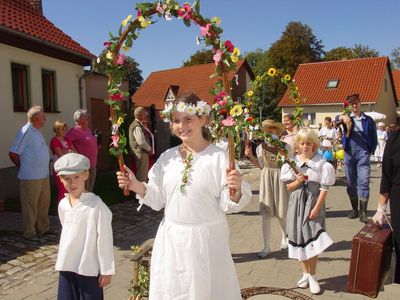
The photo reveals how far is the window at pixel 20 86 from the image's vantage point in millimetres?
10570

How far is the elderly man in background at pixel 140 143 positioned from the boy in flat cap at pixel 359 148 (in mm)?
3761

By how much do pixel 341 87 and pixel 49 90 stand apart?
87.3 feet

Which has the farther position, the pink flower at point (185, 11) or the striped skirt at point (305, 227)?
the striped skirt at point (305, 227)

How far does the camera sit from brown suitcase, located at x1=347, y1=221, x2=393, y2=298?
344cm

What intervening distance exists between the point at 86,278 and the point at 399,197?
9.10 feet

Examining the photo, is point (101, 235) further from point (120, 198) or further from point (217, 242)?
point (120, 198)

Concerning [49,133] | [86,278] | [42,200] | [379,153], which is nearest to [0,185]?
[49,133]

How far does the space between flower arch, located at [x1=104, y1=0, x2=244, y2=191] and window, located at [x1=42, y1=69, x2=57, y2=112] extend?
382 inches

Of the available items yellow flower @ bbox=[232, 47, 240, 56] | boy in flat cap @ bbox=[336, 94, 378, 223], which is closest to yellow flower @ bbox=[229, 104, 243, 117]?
yellow flower @ bbox=[232, 47, 240, 56]

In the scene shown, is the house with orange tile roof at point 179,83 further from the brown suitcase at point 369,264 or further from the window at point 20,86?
the brown suitcase at point 369,264

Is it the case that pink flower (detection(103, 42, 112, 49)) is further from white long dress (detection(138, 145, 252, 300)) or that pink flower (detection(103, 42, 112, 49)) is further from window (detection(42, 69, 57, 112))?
window (detection(42, 69, 57, 112))

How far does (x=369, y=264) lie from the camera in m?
3.46

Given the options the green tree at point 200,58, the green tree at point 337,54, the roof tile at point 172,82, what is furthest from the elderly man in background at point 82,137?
the green tree at point 337,54

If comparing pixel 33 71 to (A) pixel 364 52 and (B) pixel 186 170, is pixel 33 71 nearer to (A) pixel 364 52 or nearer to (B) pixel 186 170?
(B) pixel 186 170
